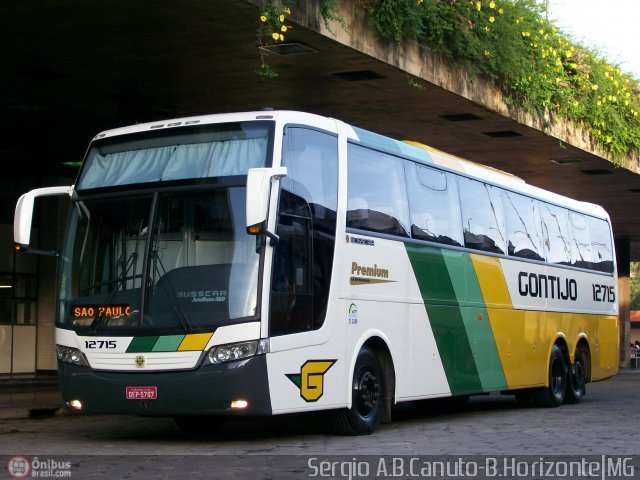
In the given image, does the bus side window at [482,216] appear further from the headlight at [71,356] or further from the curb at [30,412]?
the curb at [30,412]

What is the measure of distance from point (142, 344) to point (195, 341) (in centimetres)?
57

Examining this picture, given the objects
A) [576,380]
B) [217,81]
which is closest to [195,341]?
[217,81]

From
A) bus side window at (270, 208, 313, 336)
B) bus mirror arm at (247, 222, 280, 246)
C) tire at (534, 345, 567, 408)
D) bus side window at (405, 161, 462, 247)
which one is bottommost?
tire at (534, 345, 567, 408)

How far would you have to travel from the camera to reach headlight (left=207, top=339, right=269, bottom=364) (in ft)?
35.0

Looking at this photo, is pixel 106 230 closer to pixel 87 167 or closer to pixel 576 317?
pixel 87 167

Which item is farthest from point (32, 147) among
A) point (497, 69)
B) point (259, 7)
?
point (259, 7)

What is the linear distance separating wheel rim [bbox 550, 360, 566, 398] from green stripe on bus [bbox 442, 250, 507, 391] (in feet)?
7.77

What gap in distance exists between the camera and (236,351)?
10.7 meters

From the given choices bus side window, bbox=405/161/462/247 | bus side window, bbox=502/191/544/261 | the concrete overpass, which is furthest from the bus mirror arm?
bus side window, bbox=502/191/544/261

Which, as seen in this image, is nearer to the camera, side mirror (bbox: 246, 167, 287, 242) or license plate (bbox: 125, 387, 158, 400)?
side mirror (bbox: 246, 167, 287, 242)

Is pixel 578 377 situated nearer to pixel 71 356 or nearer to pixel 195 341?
pixel 195 341

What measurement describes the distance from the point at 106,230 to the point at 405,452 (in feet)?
12.3

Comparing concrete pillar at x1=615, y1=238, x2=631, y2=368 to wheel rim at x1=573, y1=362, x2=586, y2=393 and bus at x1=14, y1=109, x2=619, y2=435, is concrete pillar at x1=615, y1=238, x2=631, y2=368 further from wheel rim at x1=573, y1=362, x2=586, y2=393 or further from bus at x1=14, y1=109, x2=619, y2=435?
bus at x1=14, y1=109, x2=619, y2=435

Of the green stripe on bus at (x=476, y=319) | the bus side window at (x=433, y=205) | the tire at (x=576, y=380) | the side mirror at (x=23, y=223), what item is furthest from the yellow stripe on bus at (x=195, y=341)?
the tire at (x=576, y=380)
